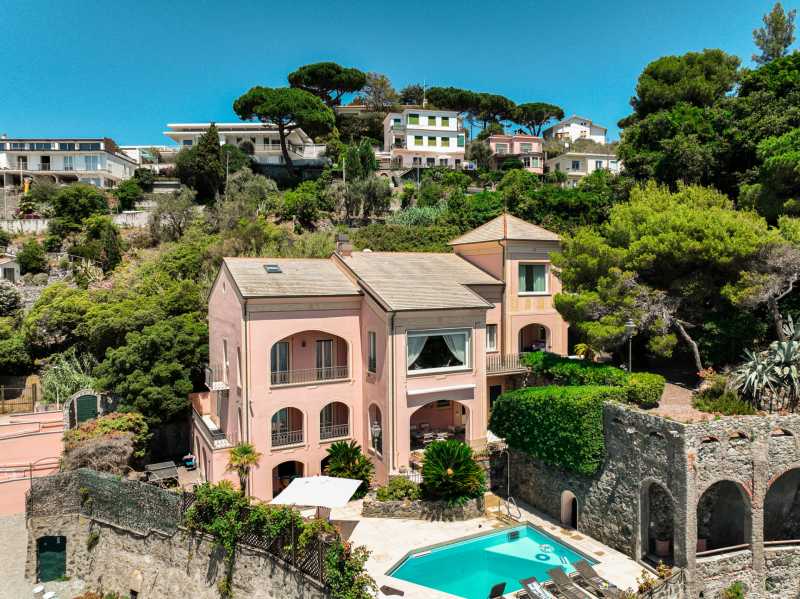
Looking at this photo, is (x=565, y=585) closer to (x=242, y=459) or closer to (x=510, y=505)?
(x=510, y=505)

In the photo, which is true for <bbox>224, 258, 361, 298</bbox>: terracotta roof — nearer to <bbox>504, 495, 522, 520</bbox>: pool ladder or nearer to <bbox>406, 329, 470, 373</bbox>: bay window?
<bbox>406, 329, 470, 373</bbox>: bay window

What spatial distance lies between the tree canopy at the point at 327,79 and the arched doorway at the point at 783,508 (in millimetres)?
79970

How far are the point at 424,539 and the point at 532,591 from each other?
4.56m

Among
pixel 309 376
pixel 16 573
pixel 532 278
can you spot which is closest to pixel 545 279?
pixel 532 278

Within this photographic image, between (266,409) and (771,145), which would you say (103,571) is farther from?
(771,145)

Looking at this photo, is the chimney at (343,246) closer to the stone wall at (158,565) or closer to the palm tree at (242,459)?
the palm tree at (242,459)

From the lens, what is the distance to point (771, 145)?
90.3 feet

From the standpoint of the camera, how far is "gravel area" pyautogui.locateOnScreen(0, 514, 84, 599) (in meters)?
19.3

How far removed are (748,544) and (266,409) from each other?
18.1 meters

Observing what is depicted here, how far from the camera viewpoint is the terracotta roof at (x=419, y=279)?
22328 mm

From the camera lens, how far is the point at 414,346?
867 inches

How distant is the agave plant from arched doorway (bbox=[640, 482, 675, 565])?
4.60 metres

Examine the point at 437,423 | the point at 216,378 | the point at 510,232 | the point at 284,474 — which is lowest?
the point at 284,474

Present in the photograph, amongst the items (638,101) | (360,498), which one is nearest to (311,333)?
(360,498)
